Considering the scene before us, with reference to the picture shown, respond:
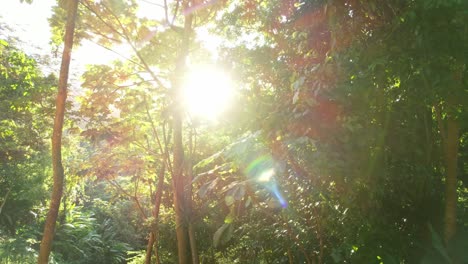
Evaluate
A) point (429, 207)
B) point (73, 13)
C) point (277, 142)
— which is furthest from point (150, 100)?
point (429, 207)

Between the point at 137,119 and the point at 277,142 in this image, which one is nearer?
the point at 277,142

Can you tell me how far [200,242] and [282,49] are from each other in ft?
15.9

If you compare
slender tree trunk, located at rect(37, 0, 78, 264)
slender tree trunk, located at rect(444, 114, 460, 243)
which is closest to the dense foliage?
slender tree trunk, located at rect(444, 114, 460, 243)

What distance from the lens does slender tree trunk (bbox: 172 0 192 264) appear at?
5.38 m

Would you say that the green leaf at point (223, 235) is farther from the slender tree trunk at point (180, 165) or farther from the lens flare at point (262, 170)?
the slender tree trunk at point (180, 165)

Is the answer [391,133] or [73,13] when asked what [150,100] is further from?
[391,133]

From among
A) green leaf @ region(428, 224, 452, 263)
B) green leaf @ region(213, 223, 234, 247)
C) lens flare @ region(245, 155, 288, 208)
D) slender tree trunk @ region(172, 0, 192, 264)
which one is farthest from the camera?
slender tree trunk @ region(172, 0, 192, 264)

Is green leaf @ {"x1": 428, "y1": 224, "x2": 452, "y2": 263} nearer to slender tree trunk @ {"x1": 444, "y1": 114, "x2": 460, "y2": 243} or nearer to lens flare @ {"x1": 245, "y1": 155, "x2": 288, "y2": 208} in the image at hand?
slender tree trunk @ {"x1": 444, "y1": 114, "x2": 460, "y2": 243}


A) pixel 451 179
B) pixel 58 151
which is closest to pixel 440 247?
pixel 451 179

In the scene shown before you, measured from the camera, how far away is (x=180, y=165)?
5672 mm

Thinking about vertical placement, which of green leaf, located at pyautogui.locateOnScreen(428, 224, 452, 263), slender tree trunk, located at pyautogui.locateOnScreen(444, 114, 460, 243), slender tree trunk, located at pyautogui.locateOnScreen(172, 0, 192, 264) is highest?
slender tree trunk, located at pyautogui.locateOnScreen(172, 0, 192, 264)

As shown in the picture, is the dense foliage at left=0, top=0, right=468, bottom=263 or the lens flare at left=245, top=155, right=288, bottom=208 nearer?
the lens flare at left=245, top=155, right=288, bottom=208

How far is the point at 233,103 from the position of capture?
3.41m

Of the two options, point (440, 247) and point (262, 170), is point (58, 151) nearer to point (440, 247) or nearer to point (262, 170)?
point (262, 170)
